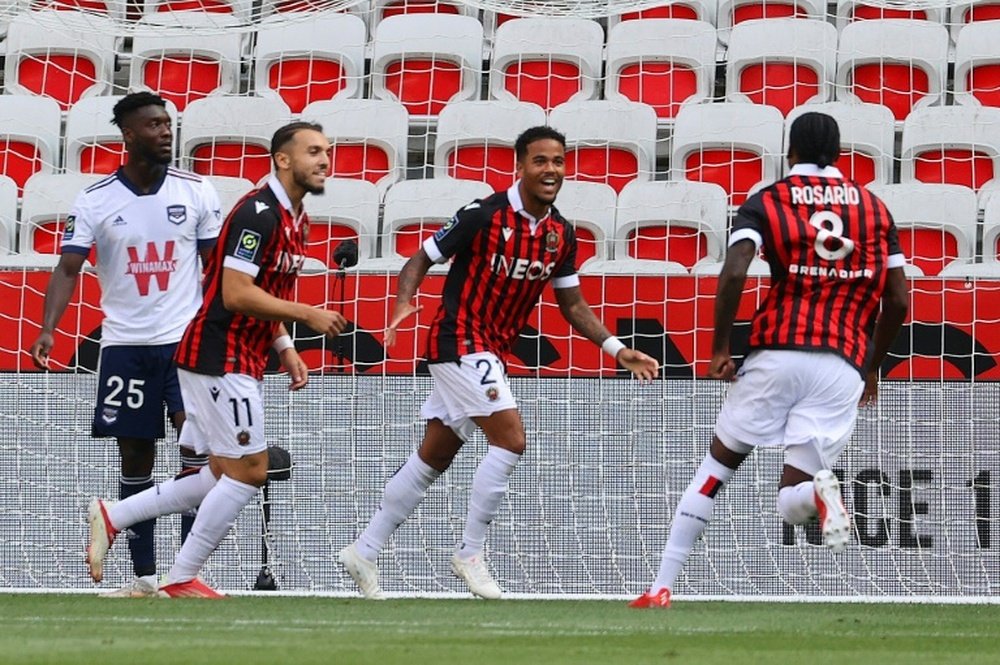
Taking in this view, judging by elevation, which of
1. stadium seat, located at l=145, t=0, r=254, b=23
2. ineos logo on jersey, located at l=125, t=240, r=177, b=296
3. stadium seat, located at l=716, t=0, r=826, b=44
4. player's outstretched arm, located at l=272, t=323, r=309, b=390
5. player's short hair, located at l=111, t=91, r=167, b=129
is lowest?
player's outstretched arm, located at l=272, t=323, r=309, b=390

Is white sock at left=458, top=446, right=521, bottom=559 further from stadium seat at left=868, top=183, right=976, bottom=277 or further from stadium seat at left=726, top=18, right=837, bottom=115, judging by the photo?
stadium seat at left=726, top=18, right=837, bottom=115

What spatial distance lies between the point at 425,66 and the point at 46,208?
3100 mm

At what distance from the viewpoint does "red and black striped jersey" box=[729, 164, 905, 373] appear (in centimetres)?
613

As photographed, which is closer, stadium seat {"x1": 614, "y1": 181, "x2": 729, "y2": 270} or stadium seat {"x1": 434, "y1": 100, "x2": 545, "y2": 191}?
stadium seat {"x1": 614, "y1": 181, "x2": 729, "y2": 270}

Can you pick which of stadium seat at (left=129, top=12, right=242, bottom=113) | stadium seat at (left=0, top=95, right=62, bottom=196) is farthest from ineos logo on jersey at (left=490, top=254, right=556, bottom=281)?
stadium seat at (left=129, top=12, right=242, bottom=113)

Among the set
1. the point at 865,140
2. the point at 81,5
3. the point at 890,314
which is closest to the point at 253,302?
the point at 890,314

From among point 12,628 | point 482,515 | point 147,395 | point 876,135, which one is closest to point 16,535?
point 147,395

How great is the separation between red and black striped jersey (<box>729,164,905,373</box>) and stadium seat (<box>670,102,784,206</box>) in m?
5.37

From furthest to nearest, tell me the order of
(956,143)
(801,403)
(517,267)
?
(956,143)
(517,267)
(801,403)

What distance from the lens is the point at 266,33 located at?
1302 centimetres

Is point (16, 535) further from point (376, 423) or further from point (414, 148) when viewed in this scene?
point (414, 148)

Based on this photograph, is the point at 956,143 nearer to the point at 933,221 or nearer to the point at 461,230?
the point at 933,221

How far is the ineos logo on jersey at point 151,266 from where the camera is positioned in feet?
23.3

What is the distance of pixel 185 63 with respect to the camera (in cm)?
1290
